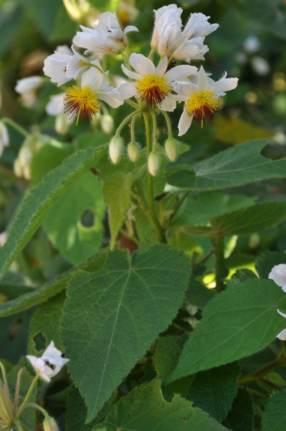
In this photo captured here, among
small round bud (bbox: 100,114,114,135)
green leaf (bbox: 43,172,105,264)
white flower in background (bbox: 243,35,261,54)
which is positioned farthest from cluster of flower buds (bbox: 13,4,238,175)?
white flower in background (bbox: 243,35,261,54)

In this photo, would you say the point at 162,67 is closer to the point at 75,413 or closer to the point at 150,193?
the point at 150,193

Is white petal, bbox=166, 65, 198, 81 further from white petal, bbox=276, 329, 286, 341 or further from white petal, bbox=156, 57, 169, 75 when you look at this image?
white petal, bbox=276, 329, 286, 341

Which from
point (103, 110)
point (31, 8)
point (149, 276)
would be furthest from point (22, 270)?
point (31, 8)

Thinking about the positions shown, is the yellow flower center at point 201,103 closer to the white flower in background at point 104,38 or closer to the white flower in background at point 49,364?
the white flower in background at point 104,38

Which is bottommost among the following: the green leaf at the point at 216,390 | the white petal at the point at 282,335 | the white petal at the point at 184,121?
the green leaf at the point at 216,390

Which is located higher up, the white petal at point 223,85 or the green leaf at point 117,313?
the white petal at point 223,85

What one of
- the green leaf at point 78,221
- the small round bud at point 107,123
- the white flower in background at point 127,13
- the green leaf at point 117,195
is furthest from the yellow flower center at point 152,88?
the white flower in background at point 127,13

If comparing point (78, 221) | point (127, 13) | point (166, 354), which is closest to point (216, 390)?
point (166, 354)

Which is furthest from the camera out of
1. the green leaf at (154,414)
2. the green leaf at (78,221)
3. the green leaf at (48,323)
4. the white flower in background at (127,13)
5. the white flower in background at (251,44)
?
the white flower in background at (251,44)
